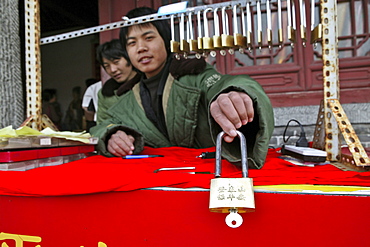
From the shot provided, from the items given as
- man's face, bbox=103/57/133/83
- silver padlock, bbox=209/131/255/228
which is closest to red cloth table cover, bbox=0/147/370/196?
silver padlock, bbox=209/131/255/228

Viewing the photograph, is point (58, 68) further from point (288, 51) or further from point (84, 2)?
point (288, 51)

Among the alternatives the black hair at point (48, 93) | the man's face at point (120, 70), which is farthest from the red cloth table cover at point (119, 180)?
the black hair at point (48, 93)

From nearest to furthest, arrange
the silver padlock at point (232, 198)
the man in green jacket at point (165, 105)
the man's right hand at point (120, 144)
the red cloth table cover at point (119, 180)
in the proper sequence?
1. the silver padlock at point (232, 198)
2. the red cloth table cover at point (119, 180)
3. the man in green jacket at point (165, 105)
4. the man's right hand at point (120, 144)

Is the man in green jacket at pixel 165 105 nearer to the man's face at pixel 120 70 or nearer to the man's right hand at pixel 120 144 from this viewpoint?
the man's right hand at pixel 120 144

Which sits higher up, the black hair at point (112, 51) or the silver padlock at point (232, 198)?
the black hair at point (112, 51)

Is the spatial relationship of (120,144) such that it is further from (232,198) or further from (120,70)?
(120,70)

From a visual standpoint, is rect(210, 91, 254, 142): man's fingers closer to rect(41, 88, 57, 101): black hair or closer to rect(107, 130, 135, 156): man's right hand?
rect(107, 130, 135, 156): man's right hand

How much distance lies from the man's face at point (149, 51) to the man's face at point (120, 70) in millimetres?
351

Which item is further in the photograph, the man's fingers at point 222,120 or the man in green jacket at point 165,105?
the man in green jacket at point 165,105

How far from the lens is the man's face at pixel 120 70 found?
73.4 inches

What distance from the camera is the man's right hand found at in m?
1.08

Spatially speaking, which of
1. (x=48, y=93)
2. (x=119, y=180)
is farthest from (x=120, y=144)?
(x=48, y=93)

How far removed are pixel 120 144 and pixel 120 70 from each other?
0.94 metres

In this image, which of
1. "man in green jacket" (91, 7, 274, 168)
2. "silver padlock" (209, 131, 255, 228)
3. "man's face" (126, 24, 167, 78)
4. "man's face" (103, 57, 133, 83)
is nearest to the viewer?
"silver padlock" (209, 131, 255, 228)
